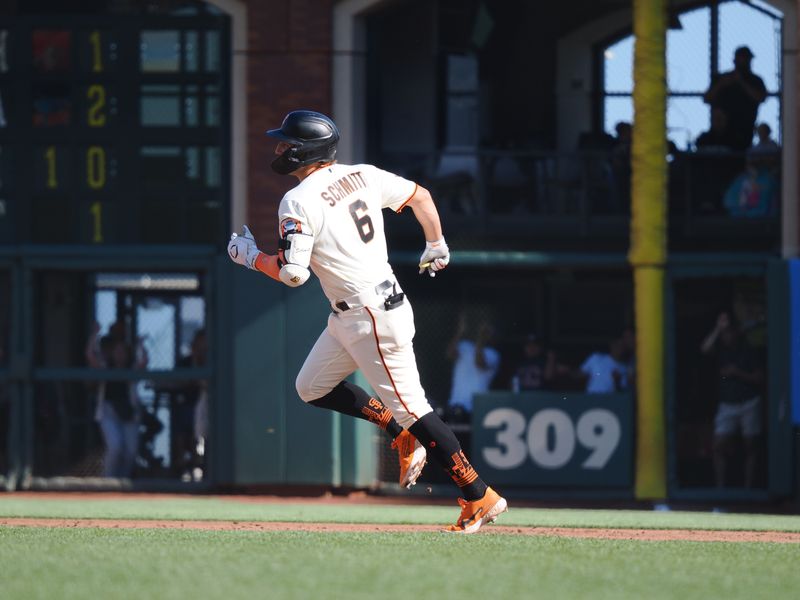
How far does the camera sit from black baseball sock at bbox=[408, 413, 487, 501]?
7.24 m

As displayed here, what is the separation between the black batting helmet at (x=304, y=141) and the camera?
24.0 ft

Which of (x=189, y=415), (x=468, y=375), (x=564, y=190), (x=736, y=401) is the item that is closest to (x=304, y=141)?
(x=468, y=375)

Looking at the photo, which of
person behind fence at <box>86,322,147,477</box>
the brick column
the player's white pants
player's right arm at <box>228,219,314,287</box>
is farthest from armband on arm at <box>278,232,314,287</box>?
Result: person behind fence at <box>86,322,147,477</box>

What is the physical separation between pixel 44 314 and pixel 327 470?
3.07 m

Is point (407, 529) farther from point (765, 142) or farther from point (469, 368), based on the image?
point (765, 142)

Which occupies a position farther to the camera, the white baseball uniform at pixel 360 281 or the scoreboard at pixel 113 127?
the scoreboard at pixel 113 127

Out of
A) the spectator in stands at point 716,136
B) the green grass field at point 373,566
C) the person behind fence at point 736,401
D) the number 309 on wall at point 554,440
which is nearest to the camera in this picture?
the green grass field at point 373,566

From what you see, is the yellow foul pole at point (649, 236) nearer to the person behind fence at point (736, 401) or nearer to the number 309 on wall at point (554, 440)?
the number 309 on wall at point (554, 440)

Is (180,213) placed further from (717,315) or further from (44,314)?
(717,315)

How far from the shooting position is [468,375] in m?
13.6

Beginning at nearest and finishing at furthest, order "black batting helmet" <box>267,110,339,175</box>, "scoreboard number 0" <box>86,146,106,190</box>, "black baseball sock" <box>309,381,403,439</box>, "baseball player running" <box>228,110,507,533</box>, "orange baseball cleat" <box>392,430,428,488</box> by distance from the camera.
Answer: "baseball player running" <box>228,110,507,533</box>, "black batting helmet" <box>267,110,339,175</box>, "orange baseball cleat" <box>392,430,428,488</box>, "black baseball sock" <box>309,381,403,439</box>, "scoreboard number 0" <box>86,146,106,190</box>

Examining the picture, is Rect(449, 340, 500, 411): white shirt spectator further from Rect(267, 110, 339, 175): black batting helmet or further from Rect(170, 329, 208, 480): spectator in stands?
Rect(267, 110, 339, 175): black batting helmet

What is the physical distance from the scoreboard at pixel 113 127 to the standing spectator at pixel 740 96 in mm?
4708

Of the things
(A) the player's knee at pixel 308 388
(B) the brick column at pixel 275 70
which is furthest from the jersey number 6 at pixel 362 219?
(B) the brick column at pixel 275 70
